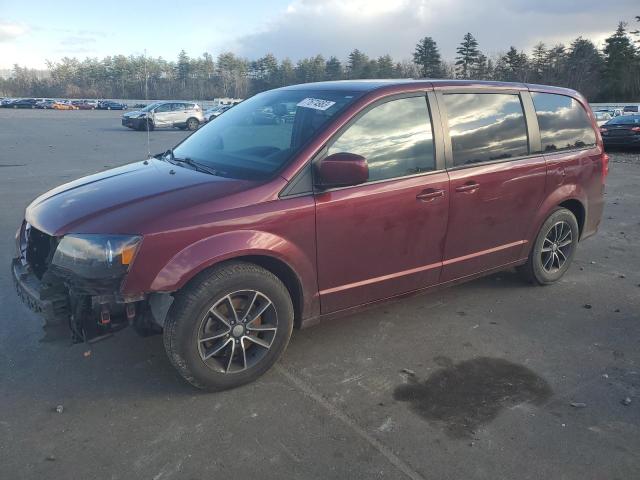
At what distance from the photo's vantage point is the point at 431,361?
368 centimetres

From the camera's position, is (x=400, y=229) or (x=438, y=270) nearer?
(x=400, y=229)

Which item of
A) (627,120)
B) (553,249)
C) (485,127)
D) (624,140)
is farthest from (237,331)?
(627,120)

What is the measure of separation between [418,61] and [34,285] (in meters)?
64.8

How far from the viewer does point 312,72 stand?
78.6 m

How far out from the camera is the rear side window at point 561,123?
15.7ft

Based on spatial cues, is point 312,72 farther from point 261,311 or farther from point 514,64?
point 261,311

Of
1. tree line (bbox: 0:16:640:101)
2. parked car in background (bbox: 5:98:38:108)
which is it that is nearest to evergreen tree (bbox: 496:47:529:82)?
tree line (bbox: 0:16:640:101)

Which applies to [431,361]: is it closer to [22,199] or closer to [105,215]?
[105,215]

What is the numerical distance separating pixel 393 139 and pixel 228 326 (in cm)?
174

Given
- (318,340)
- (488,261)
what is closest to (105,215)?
(318,340)

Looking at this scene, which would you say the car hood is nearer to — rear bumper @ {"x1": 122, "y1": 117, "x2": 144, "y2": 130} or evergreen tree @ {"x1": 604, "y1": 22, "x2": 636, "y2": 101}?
rear bumper @ {"x1": 122, "y1": 117, "x2": 144, "y2": 130}

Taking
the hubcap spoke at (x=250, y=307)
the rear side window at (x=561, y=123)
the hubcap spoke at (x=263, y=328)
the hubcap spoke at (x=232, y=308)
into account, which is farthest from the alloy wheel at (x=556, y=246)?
the hubcap spoke at (x=232, y=308)

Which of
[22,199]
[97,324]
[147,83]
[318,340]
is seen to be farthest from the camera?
[147,83]

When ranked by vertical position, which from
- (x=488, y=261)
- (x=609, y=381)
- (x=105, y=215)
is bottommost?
(x=609, y=381)
